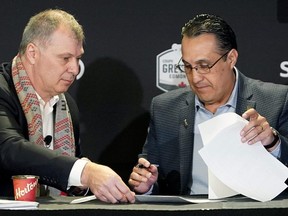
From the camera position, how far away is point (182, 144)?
260 cm

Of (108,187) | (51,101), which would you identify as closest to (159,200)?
(108,187)

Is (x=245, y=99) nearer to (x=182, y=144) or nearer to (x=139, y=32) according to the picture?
(x=182, y=144)

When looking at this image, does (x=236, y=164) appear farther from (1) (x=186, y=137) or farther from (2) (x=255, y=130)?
(1) (x=186, y=137)

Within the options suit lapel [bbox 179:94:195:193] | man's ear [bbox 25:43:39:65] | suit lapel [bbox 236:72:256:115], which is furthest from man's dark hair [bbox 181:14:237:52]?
man's ear [bbox 25:43:39:65]

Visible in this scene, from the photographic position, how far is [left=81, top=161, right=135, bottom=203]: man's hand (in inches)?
72.5

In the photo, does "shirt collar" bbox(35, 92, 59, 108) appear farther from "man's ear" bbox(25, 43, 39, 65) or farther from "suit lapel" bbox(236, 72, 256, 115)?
"suit lapel" bbox(236, 72, 256, 115)

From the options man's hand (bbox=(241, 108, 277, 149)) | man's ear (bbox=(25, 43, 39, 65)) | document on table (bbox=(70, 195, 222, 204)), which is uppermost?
man's ear (bbox=(25, 43, 39, 65))

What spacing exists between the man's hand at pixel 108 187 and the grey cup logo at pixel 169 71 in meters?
1.12

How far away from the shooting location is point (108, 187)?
6.07 ft

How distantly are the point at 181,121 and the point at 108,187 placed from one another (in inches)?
34.1

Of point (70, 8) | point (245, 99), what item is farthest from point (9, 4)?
point (245, 99)

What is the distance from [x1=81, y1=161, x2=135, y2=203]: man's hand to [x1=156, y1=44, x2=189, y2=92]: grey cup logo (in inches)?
44.1

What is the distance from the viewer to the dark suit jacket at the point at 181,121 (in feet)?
8.32

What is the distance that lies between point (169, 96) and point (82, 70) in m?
0.47
